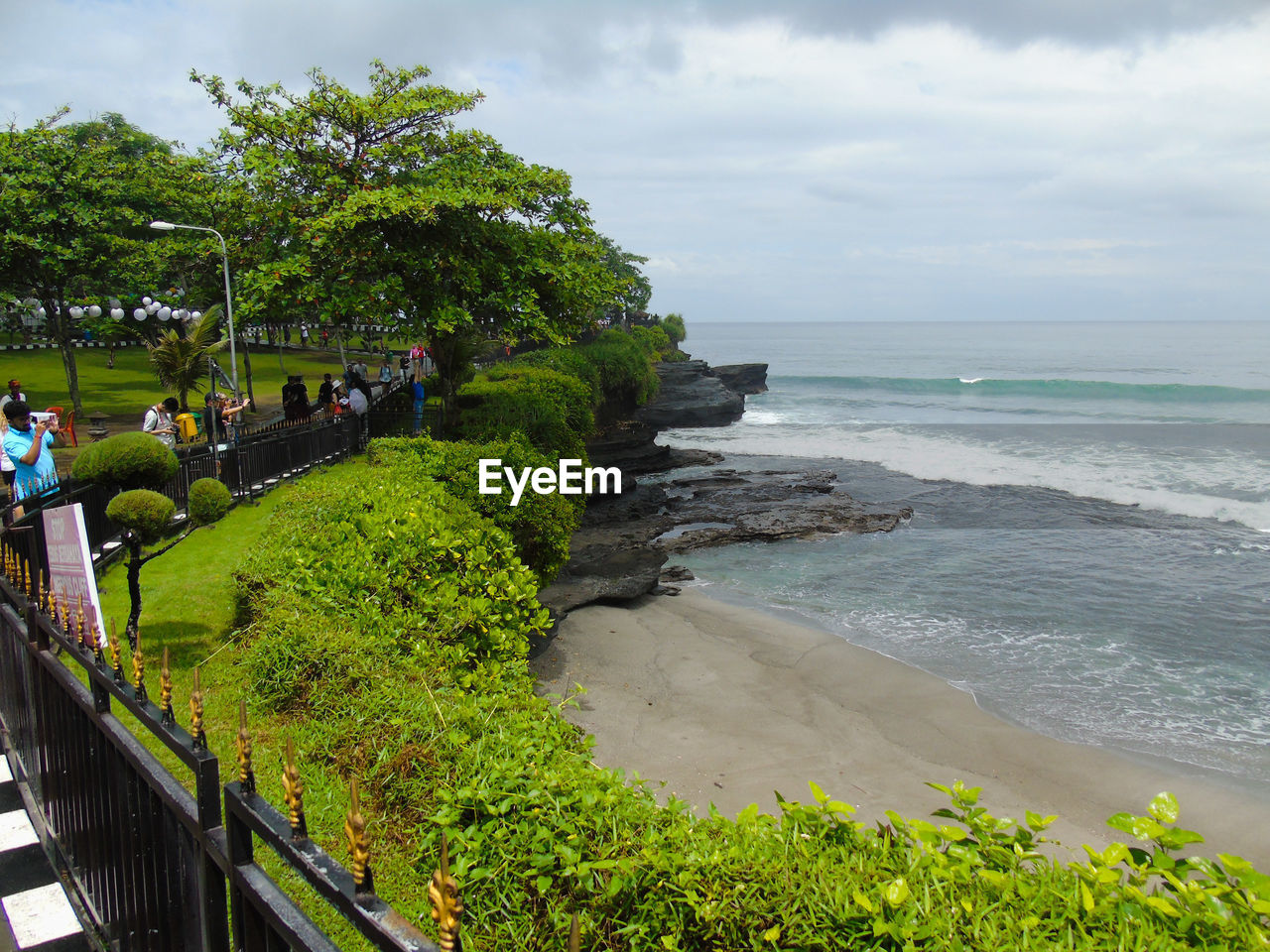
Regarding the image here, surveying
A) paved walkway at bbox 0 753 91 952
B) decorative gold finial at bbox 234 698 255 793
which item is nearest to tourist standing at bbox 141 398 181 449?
paved walkway at bbox 0 753 91 952

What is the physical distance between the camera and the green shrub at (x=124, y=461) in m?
7.96

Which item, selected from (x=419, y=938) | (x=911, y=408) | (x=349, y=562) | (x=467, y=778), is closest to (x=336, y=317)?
(x=349, y=562)

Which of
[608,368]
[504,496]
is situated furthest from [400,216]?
[608,368]

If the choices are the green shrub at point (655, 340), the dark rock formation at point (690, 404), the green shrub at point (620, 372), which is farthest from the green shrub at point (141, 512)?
the green shrub at point (655, 340)

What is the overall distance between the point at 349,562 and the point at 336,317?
11959 millimetres

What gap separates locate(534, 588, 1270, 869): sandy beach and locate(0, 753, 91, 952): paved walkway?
5.65 meters

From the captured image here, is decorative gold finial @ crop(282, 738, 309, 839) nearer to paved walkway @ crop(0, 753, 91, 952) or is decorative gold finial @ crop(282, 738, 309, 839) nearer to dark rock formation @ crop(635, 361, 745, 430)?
paved walkway @ crop(0, 753, 91, 952)

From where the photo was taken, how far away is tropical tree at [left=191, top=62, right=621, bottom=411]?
1734 cm

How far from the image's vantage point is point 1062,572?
19812 mm

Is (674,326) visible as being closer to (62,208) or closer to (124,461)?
(62,208)

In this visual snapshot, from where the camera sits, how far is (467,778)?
4.24 m

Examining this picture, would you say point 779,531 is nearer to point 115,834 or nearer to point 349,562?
point 349,562

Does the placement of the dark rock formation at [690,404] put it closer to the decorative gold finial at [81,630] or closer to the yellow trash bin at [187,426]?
the yellow trash bin at [187,426]

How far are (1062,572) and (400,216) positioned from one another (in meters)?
17.0
